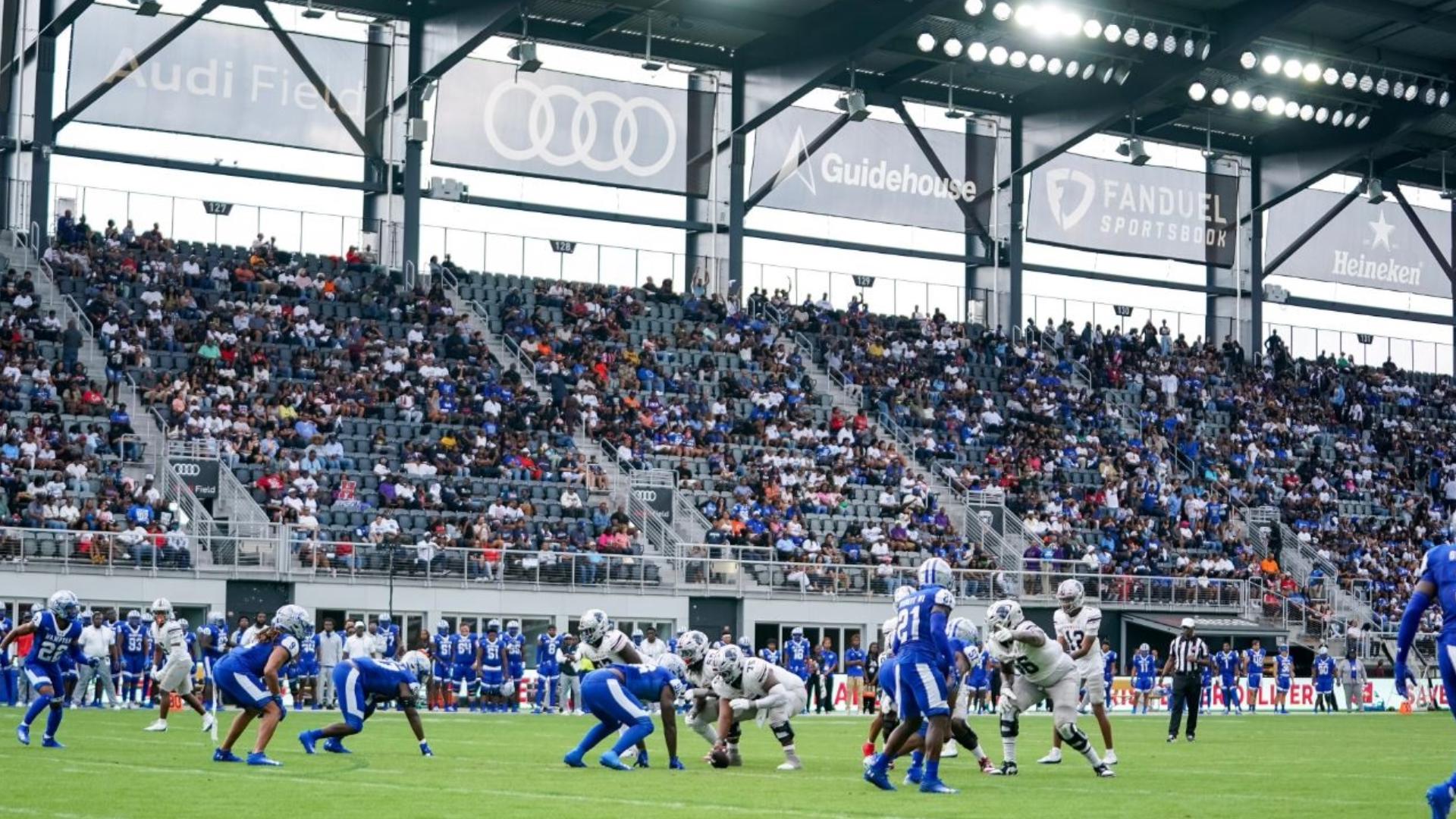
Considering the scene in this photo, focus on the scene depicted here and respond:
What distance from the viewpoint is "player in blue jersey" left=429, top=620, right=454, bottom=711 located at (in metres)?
38.6

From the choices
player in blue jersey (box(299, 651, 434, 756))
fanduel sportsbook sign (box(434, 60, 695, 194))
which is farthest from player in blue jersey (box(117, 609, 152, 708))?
fanduel sportsbook sign (box(434, 60, 695, 194))

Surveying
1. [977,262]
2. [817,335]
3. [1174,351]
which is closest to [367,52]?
[817,335]

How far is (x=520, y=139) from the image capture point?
54.0 m

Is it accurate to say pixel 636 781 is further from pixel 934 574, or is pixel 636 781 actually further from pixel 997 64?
pixel 997 64

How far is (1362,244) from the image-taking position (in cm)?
6869

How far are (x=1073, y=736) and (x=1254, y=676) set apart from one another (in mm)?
30124

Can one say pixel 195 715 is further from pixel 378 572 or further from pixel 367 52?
pixel 367 52

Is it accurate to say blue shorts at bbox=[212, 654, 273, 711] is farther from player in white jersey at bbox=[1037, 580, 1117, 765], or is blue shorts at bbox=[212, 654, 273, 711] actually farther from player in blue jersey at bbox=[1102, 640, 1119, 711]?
player in blue jersey at bbox=[1102, 640, 1119, 711]

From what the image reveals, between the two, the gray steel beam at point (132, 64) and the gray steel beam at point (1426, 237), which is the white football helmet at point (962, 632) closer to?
the gray steel beam at point (132, 64)

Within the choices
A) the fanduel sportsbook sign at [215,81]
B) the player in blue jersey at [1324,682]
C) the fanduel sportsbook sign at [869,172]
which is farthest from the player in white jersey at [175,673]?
the fanduel sportsbook sign at [869,172]

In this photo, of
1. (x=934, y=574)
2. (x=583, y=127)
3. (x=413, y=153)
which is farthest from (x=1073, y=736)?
(x=583, y=127)

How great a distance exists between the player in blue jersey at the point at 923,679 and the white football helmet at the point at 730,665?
9.61ft

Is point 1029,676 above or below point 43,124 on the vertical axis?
below

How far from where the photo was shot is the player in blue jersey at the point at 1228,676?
47656 millimetres
